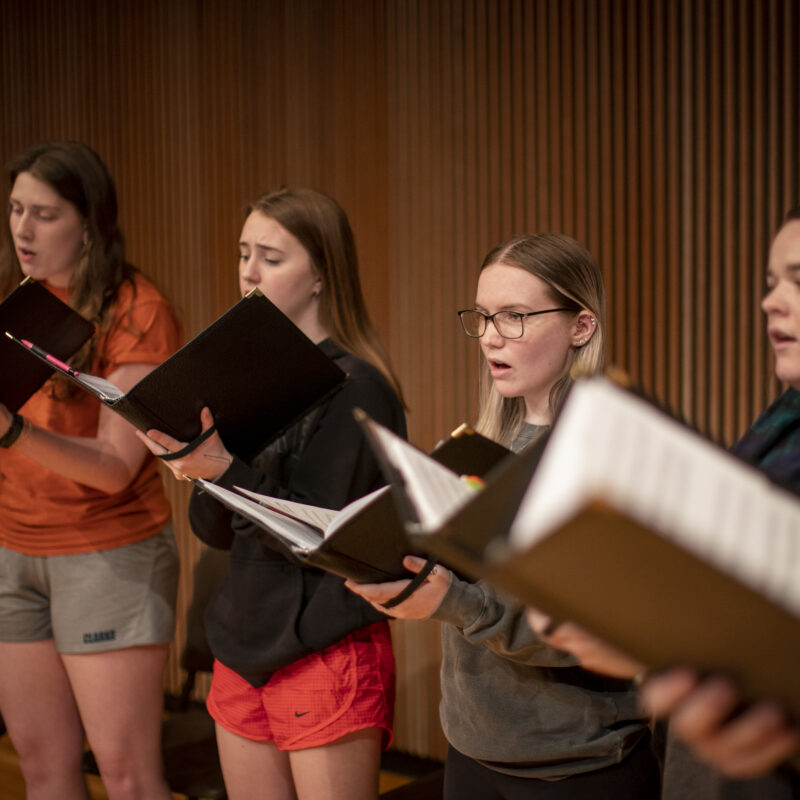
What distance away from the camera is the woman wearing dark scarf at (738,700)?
809 millimetres

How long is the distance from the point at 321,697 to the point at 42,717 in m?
0.84

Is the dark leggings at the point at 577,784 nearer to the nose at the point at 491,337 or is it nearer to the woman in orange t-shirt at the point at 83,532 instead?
the nose at the point at 491,337

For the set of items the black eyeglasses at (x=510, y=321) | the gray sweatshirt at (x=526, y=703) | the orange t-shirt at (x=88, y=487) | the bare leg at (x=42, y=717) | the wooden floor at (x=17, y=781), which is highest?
the black eyeglasses at (x=510, y=321)

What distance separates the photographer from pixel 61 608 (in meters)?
2.16

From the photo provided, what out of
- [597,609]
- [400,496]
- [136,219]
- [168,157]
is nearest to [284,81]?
[168,157]

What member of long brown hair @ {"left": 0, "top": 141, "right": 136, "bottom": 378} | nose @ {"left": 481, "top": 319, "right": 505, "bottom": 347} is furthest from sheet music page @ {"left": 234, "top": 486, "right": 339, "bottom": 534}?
long brown hair @ {"left": 0, "top": 141, "right": 136, "bottom": 378}

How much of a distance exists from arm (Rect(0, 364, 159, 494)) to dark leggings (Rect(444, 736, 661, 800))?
1.05 meters

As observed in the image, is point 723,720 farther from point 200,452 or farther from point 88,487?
point 88,487

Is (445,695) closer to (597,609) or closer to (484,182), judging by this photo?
(597,609)

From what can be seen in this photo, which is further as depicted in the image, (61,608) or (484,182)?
(484,182)

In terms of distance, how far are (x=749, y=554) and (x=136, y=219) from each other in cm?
408

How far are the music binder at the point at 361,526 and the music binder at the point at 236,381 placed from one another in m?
0.35

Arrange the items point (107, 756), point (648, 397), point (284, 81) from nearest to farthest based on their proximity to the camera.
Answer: point (648, 397)
point (107, 756)
point (284, 81)

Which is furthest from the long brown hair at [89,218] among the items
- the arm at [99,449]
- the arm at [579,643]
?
the arm at [579,643]
